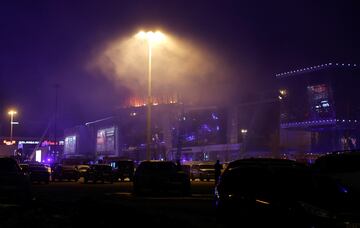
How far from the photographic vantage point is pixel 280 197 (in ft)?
30.8

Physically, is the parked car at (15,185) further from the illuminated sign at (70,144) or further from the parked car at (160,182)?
the illuminated sign at (70,144)

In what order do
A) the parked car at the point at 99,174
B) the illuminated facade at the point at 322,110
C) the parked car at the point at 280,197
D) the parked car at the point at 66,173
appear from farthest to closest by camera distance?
the illuminated facade at the point at 322,110, the parked car at the point at 66,173, the parked car at the point at 99,174, the parked car at the point at 280,197

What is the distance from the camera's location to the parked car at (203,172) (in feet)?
161

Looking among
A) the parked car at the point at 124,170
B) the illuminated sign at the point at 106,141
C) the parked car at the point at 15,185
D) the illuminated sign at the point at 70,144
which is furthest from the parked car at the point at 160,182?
the illuminated sign at the point at 70,144

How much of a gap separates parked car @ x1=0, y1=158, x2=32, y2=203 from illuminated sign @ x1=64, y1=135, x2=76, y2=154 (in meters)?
120

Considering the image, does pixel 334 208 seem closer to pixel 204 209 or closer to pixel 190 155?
pixel 204 209

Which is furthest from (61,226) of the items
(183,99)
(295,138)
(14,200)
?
(295,138)

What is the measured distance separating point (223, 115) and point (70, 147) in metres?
42.0

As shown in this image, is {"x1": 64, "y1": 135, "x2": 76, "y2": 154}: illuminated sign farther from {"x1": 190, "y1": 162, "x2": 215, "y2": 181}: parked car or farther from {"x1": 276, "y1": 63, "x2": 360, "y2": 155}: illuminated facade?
{"x1": 190, "y1": 162, "x2": 215, "y2": 181}: parked car

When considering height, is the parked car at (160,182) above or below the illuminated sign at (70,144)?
below

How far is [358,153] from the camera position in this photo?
12.7 metres

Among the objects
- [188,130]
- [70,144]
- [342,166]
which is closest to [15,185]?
[342,166]

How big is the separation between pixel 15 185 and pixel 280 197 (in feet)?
40.1

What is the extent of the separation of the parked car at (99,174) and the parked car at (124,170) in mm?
4657
